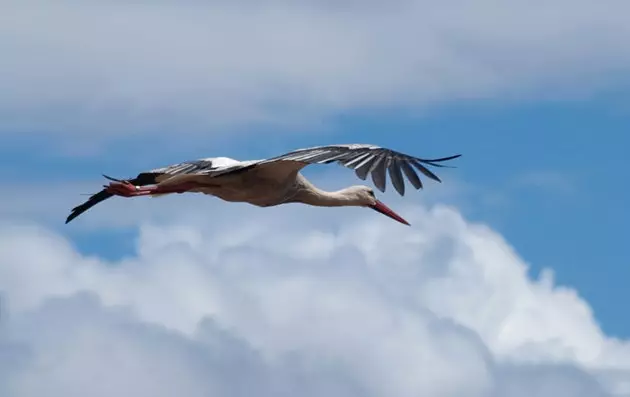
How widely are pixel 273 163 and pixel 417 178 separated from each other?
8.66 feet

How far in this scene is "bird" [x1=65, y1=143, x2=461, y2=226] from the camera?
2719 cm

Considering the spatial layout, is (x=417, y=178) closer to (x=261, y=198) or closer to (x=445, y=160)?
(x=445, y=160)

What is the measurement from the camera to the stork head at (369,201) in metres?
32.7

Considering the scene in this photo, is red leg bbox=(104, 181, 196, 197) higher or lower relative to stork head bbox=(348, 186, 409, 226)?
lower

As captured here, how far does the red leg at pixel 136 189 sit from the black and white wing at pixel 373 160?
80.6 inches

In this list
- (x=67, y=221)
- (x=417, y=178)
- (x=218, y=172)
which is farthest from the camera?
(x=67, y=221)

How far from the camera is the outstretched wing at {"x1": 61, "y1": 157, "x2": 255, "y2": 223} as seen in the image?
29.1 meters

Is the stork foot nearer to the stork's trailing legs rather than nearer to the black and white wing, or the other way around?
the stork's trailing legs

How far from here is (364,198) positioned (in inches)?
1293

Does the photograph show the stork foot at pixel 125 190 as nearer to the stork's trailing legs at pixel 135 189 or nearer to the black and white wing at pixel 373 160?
the stork's trailing legs at pixel 135 189

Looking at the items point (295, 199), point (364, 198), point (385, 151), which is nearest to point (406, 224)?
point (364, 198)

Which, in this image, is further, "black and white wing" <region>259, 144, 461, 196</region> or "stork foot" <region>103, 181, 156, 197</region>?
"stork foot" <region>103, 181, 156, 197</region>

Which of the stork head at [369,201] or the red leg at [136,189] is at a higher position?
the stork head at [369,201]

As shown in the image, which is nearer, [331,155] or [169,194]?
[331,155]
